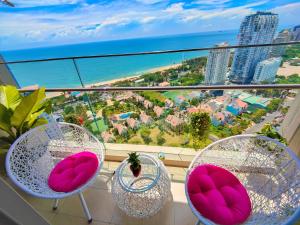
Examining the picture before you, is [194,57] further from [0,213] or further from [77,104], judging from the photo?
[0,213]

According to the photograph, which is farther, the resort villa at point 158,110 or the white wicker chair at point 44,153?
the resort villa at point 158,110

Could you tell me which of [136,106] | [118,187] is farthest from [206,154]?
[136,106]

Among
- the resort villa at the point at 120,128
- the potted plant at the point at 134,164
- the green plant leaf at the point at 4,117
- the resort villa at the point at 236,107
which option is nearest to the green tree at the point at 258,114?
the resort villa at the point at 236,107

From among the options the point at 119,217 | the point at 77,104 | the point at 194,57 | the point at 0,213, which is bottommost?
the point at 119,217

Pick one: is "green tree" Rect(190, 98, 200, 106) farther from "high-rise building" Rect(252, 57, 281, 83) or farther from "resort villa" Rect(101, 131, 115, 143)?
"resort villa" Rect(101, 131, 115, 143)

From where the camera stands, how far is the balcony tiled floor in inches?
57.4

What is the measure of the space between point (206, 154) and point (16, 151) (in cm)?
163

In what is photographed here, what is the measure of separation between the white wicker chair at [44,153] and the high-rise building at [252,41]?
177cm

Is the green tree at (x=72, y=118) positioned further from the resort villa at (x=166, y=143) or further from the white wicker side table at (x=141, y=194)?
the white wicker side table at (x=141, y=194)

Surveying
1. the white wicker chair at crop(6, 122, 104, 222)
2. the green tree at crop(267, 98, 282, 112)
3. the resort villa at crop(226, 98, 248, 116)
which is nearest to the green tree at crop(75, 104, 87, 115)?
the white wicker chair at crop(6, 122, 104, 222)

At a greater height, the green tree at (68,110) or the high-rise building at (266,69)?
the high-rise building at (266,69)

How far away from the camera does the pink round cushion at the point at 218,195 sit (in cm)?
100

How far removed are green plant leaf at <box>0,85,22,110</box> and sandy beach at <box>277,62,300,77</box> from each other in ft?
9.09

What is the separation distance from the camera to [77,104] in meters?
1.99
